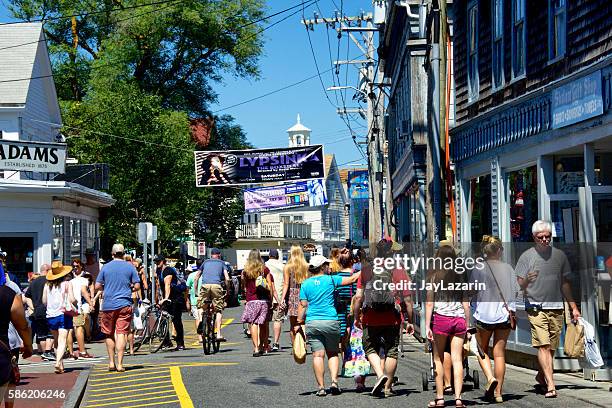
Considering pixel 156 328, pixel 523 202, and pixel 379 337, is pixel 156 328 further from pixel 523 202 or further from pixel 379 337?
pixel 379 337

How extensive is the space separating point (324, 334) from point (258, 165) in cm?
2699

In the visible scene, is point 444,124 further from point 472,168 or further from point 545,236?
point 545,236

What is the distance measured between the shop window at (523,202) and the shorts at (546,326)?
16.1ft

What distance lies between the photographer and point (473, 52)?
21.1 m

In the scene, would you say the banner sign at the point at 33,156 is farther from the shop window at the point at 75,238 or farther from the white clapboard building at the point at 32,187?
the shop window at the point at 75,238

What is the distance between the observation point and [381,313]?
41.4 feet

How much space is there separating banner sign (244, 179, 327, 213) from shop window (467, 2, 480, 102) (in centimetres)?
4063

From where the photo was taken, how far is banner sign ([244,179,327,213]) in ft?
205

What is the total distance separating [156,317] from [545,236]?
10.5 m

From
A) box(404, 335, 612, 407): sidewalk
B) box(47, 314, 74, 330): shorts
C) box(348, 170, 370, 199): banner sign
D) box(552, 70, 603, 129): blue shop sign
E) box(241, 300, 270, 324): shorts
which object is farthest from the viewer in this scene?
box(348, 170, 370, 199): banner sign

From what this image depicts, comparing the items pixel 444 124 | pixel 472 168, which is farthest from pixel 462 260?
pixel 472 168

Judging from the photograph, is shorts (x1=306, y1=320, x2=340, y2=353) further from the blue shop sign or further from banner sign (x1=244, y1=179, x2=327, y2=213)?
banner sign (x1=244, y1=179, x2=327, y2=213)

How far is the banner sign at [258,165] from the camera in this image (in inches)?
1524

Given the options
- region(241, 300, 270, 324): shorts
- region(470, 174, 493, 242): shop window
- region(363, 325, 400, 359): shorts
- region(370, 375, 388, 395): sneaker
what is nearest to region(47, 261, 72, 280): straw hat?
region(241, 300, 270, 324): shorts
